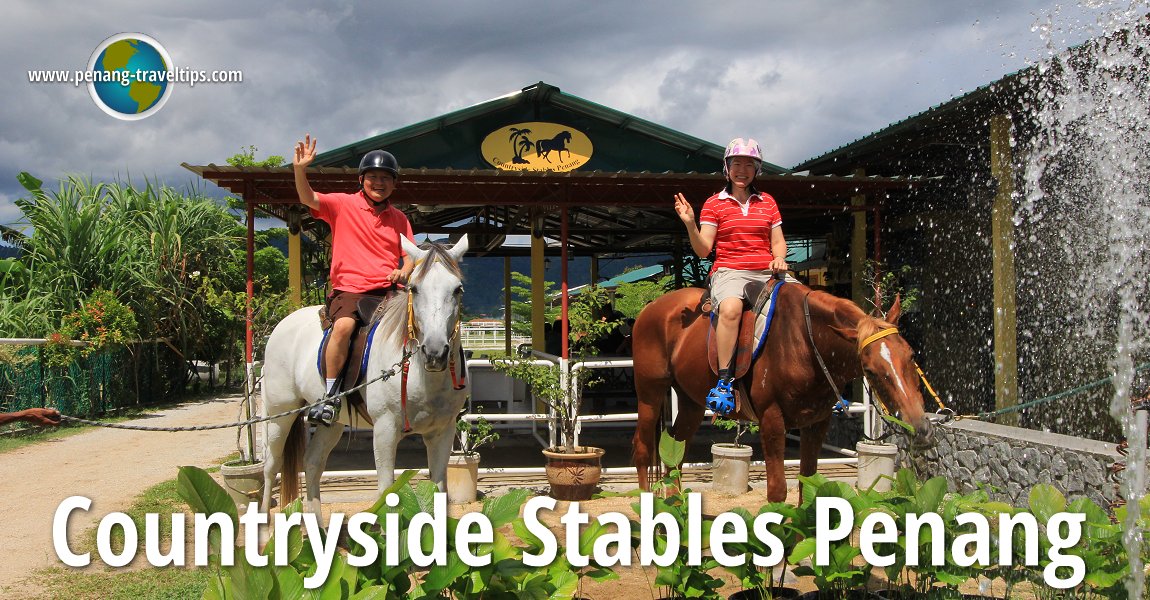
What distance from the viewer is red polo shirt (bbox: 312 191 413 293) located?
4.68 metres

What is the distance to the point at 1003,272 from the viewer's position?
8.89 metres

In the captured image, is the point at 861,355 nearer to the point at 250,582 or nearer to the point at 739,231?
the point at 739,231

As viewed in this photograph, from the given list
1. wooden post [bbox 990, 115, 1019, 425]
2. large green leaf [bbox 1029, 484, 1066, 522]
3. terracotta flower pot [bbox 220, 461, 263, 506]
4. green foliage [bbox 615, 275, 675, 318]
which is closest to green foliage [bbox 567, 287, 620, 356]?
terracotta flower pot [bbox 220, 461, 263, 506]

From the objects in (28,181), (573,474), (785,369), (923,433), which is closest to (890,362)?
(923,433)

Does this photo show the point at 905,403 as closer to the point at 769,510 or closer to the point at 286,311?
the point at 769,510

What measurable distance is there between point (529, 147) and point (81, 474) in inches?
264

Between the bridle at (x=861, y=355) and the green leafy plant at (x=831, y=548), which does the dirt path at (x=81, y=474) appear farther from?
the bridle at (x=861, y=355)

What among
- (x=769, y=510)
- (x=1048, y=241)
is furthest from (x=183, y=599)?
(x=1048, y=241)

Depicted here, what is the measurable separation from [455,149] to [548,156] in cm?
129

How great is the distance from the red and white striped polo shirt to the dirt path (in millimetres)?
4220

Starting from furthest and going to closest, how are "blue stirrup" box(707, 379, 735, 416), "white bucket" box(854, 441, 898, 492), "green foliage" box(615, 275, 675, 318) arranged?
"green foliage" box(615, 275, 675, 318) < "white bucket" box(854, 441, 898, 492) < "blue stirrup" box(707, 379, 735, 416)

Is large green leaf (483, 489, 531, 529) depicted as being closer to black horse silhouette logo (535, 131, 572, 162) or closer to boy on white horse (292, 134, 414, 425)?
boy on white horse (292, 134, 414, 425)

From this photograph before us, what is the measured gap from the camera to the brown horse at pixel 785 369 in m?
3.81

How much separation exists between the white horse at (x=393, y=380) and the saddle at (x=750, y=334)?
1.61 metres
